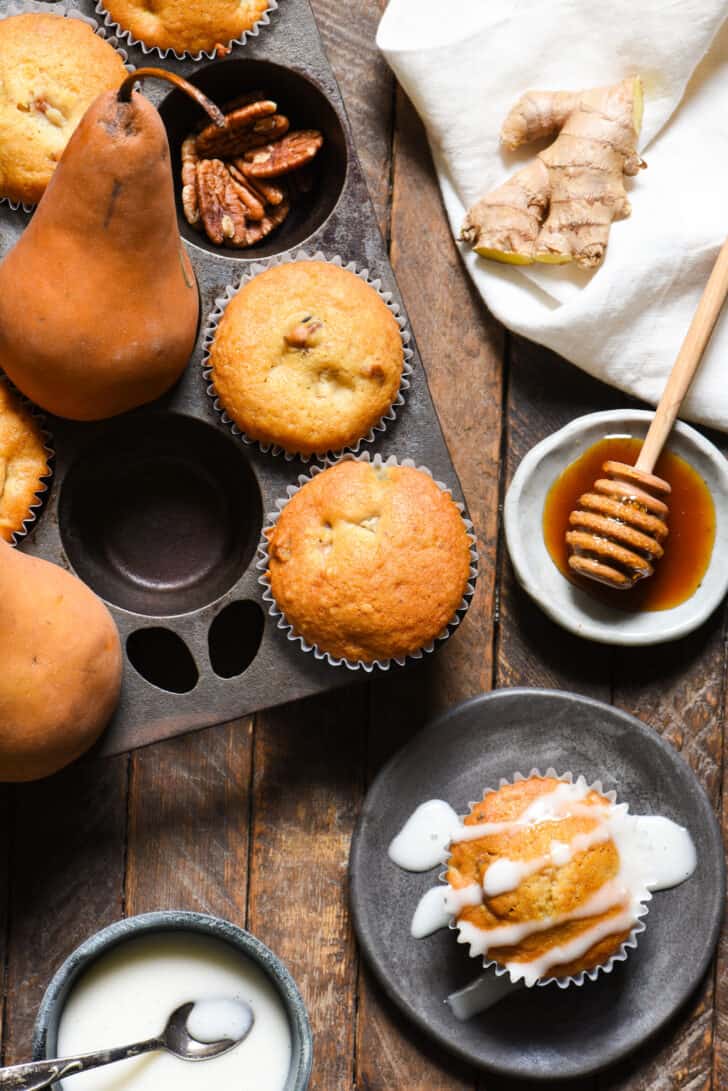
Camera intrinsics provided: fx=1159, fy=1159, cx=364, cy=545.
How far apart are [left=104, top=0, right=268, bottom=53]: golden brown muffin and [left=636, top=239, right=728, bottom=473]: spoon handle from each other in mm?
643

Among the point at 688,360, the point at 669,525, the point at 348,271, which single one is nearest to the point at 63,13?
the point at 348,271

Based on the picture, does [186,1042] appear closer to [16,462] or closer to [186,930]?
[186,930]

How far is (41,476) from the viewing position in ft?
4.41

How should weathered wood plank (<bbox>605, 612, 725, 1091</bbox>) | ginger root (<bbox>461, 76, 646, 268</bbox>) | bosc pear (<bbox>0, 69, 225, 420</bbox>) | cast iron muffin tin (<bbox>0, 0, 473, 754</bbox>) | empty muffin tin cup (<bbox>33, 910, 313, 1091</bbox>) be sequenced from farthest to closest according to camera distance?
weathered wood plank (<bbox>605, 612, 725, 1091</bbox>) < ginger root (<bbox>461, 76, 646, 268</bbox>) < cast iron muffin tin (<bbox>0, 0, 473, 754</bbox>) < empty muffin tin cup (<bbox>33, 910, 313, 1091</bbox>) < bosc pear (<bbox>0, 69, 225, 420</bbox>)

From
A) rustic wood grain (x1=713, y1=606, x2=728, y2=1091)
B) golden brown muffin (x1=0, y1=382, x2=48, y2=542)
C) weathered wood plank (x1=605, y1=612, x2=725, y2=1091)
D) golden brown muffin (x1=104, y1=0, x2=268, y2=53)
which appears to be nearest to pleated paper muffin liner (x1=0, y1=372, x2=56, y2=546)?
golden brown muffin (x1=0, y1=382, x2=48, y2=542)

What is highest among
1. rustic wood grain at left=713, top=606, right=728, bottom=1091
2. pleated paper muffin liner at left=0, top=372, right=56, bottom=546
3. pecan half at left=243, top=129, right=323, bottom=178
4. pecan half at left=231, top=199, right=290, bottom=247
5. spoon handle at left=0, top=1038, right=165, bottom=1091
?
pecan half at left=243, top=129, right=323, bottom=178

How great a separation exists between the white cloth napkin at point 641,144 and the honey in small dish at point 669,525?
0.26ft

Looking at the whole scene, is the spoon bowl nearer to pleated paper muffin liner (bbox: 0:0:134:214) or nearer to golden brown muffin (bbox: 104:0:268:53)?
pleated paper muffin liner (bbox: 0:0:134:214)

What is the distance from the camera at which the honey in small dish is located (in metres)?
1.51

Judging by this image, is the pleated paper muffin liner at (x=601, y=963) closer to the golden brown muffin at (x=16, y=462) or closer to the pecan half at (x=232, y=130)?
the golden brown muffin at (x=16, y=462)

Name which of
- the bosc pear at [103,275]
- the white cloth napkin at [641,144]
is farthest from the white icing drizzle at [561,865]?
the bosc pear at [103,275]

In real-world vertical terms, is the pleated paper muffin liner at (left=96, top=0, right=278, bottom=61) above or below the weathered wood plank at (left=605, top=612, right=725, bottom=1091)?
above

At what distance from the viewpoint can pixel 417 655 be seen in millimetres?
1323

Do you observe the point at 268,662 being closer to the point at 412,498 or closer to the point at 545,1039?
the point at 412,498
